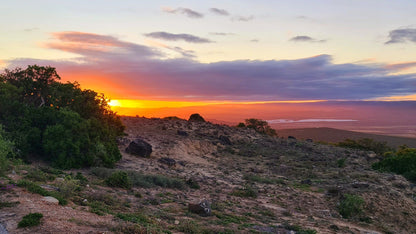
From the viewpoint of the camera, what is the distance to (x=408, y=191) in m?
17.7

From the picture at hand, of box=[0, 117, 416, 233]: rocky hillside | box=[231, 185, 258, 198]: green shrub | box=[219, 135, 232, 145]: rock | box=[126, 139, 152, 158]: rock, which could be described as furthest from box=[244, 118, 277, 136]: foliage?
box=[231, 185, 258, 198]: green shrub

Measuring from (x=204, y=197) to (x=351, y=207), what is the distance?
6.88m

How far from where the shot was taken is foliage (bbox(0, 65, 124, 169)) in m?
15.9

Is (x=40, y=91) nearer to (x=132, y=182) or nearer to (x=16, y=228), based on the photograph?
(x=132, y=182)

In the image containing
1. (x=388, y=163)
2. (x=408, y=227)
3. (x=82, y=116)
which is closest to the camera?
(x=408, y=227)

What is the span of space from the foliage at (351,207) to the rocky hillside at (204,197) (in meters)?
0.04

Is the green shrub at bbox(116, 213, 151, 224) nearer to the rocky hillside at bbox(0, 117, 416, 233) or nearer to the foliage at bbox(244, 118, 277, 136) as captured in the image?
the rocky hillside at bbox(0, 117, 416, 233)

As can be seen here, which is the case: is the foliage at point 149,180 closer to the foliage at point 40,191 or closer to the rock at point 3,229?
the foliage at point 40,191

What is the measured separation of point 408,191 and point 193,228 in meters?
16.1

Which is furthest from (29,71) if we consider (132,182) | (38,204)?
(38,204)

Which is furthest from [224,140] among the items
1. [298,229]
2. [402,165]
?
[298,229]

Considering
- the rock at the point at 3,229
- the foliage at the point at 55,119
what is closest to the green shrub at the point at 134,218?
the rock at the point at 3,229

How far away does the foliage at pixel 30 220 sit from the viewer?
6562mm

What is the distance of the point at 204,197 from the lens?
1341 centimetres
